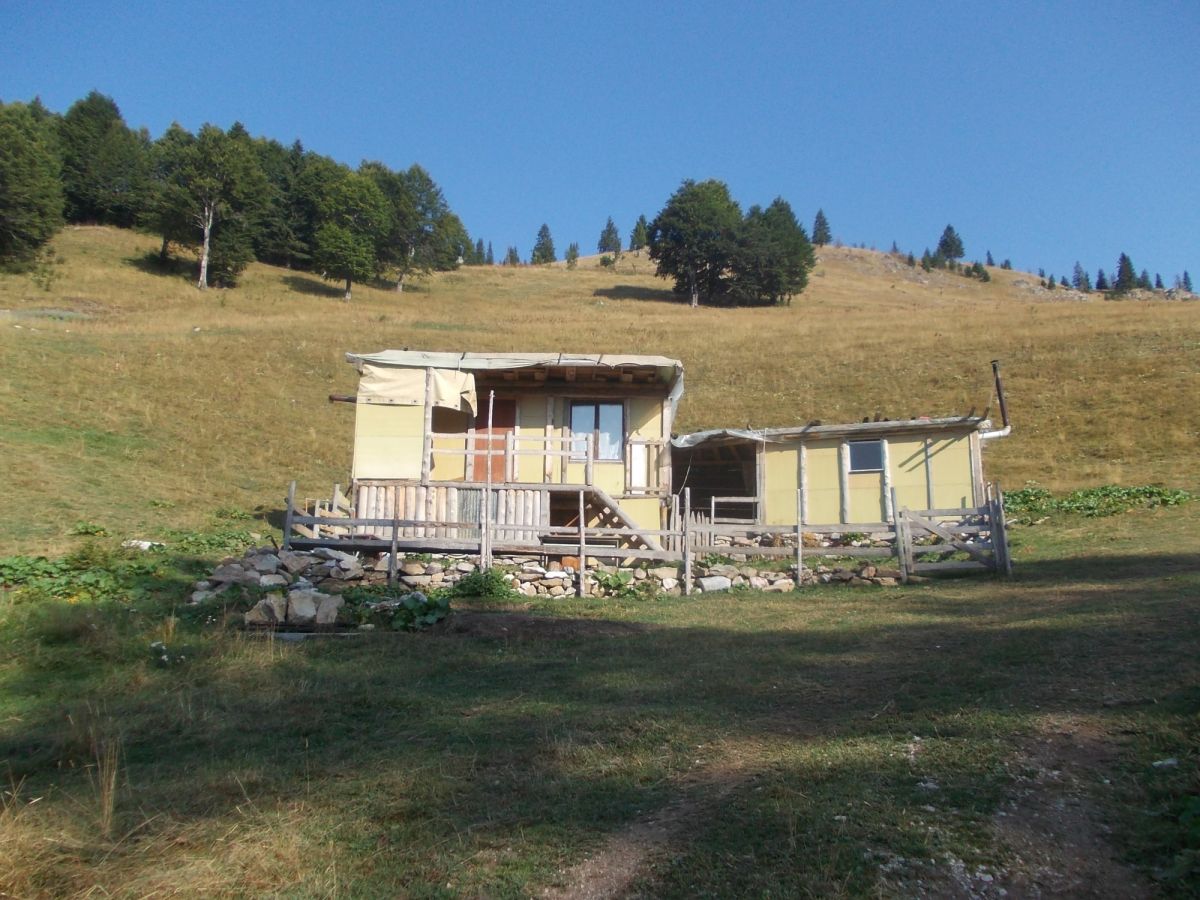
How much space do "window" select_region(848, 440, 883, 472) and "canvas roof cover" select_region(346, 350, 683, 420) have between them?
686 centimetres

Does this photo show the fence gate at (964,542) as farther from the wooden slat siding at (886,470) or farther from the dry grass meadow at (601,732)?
the wooden slat siding at (886,470)

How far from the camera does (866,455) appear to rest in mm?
22047

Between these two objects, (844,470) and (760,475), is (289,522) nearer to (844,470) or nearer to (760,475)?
(760,475)

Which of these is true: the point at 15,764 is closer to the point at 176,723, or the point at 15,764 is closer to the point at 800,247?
the point at 176,723

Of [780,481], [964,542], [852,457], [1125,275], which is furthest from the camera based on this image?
[1125,275]

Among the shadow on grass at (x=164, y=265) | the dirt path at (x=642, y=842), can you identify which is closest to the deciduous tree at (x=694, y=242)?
the shadow on grass at (x=164, y=265)

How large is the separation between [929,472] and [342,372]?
2329 centimetres

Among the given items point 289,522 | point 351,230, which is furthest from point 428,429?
point 351,230

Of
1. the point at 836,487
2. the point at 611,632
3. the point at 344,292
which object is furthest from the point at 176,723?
the point at 344,292

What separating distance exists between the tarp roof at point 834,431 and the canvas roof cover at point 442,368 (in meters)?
4.17

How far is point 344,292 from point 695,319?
24.5 meters

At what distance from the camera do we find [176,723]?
6.32 meters

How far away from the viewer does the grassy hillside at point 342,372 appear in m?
21.3

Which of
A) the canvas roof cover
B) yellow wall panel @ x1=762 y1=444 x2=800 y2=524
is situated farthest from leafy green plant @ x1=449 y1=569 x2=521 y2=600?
yellow wall panel @ x1=762 y1=444 x2=800 y2=524
